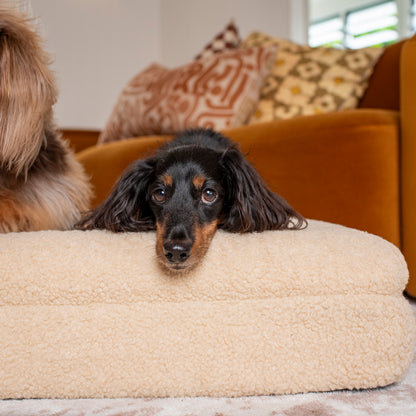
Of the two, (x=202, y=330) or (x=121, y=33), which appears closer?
(x=202, y=330)

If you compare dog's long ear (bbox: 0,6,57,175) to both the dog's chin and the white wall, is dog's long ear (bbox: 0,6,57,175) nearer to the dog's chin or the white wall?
the dog's chin

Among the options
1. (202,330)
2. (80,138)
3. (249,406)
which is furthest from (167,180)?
(80,138)

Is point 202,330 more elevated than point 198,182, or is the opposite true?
point 198,182

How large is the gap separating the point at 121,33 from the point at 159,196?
3935 mm

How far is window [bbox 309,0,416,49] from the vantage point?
443 cm

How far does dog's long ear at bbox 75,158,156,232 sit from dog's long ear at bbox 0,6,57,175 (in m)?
0.24

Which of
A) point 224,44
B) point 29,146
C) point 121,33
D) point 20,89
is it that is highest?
point 121,33

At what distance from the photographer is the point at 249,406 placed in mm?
1020

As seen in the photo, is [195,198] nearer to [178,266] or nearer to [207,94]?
[178,266]

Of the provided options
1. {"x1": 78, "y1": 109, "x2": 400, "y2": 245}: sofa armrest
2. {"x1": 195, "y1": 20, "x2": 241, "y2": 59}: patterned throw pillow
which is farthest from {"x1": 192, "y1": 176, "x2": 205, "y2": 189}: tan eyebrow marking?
{"x1": 195, "y1": 20, "x2": 241, "y2": 59}: patterned throw pillow

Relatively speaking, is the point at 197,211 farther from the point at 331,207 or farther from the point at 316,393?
the point at 331,207

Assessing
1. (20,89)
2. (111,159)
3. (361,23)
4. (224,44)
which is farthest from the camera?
(361,23)

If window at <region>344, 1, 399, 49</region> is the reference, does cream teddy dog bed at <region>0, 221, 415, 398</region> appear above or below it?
below

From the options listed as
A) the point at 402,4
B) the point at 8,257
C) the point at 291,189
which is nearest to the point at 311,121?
the point at 291,189
